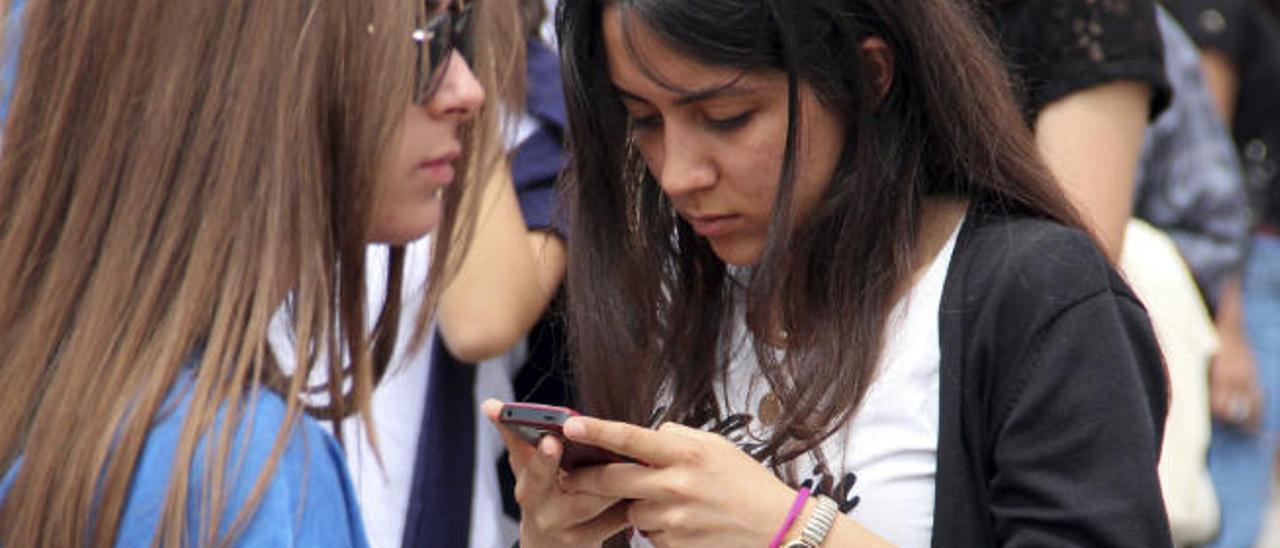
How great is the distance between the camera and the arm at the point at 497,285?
309cm

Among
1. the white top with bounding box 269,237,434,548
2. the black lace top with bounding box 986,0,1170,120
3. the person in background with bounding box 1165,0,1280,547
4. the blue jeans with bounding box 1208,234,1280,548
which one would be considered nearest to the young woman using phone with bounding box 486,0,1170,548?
the black lace top with bounding box 986,0,1170,120

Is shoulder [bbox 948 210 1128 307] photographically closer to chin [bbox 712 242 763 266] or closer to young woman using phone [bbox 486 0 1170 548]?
young woman using phone [bbox 486 0 1170 548]

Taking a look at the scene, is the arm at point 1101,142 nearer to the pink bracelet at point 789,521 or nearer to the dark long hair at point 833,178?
the dark long hair at point 833,178

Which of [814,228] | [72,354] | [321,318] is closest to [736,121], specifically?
[814,228]

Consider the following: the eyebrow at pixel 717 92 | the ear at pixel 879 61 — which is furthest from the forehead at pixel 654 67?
the ear at pixel 879 61

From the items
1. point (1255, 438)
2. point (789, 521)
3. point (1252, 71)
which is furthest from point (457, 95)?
point (1252, 71)

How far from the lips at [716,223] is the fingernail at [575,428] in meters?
0.42

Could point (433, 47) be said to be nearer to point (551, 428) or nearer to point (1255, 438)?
point (551, 428)

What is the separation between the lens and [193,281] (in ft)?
6.40

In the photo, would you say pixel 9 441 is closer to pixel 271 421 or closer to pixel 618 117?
pixel 271 421

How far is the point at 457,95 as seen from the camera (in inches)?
92.3

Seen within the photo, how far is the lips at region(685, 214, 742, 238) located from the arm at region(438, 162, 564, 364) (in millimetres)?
733

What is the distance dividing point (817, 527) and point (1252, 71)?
3484mm

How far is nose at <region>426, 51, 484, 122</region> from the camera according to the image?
232 centimetres
